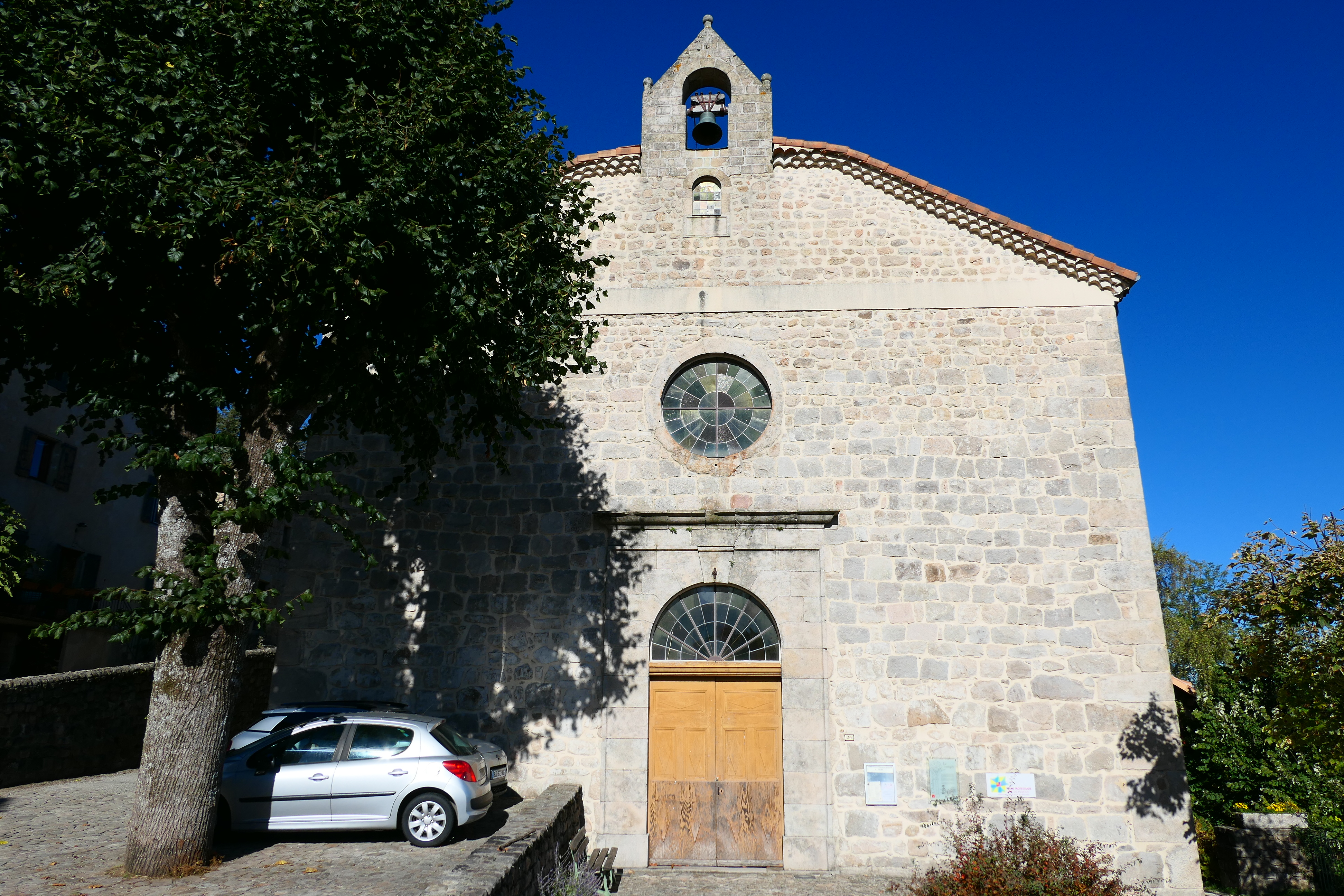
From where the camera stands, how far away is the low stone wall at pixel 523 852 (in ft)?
18.5

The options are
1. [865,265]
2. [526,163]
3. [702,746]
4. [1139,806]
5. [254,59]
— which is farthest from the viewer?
[865,265]

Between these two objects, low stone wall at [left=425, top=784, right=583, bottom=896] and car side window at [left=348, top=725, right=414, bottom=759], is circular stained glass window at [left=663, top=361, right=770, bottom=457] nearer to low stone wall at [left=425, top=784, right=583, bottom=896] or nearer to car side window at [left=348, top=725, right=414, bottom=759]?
→ low stone wall at [left=425, top=784, right=583, bottom=896]

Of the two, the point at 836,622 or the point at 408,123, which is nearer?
the point at 408,123

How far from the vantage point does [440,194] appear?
7664 millimetres

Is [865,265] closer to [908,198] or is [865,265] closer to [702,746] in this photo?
[908,198]

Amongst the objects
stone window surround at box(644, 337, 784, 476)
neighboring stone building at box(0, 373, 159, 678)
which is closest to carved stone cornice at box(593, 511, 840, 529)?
stone window surround at box(644, 337, 784, 476)

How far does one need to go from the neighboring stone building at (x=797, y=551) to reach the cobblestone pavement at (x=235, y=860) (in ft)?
6.56

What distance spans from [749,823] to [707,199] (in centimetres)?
821

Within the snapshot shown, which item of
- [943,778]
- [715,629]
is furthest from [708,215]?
[943,778]

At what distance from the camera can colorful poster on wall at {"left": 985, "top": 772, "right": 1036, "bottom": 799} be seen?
30.6ft

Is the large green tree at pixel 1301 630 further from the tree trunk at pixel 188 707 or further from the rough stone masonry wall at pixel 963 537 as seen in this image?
the tree trunk at pixel 188 707

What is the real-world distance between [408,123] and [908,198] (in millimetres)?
6888

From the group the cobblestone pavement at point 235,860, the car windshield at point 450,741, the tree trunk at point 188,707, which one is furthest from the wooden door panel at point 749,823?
the tree trunk at point 188,707

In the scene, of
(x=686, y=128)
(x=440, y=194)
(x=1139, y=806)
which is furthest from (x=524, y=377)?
(x=1139, y=806)
